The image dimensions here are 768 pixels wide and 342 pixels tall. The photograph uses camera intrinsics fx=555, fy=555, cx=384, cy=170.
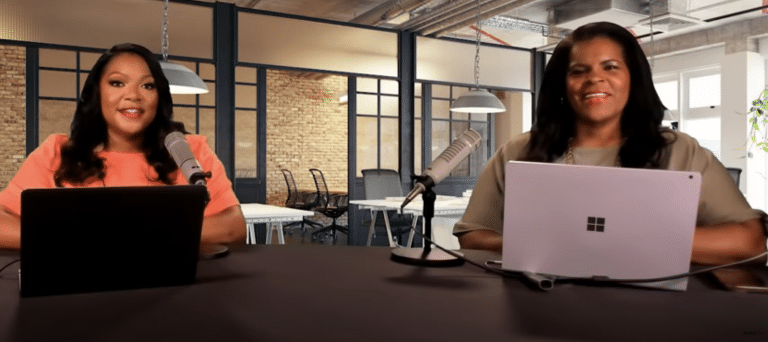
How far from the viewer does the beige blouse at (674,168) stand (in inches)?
60.2

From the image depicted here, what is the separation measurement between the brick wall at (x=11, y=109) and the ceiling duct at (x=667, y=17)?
8.39 metres

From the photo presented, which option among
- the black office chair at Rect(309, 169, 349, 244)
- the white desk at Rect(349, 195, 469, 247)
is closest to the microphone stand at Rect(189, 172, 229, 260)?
the white desk at Rect(349, 195, 469, 247)

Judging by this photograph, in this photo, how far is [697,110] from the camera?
8.94 meters

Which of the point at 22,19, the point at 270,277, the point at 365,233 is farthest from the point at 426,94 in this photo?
the point at 270,277

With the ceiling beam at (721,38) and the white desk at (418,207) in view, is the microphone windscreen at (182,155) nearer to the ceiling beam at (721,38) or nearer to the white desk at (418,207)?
the white desk at (418,207)

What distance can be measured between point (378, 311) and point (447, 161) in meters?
0.48

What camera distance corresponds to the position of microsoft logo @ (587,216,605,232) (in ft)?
3.44

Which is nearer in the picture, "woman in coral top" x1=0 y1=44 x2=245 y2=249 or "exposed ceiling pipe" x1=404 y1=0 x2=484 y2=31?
"woman in coral top" x1=0 y1=44 x2=245 y2=249

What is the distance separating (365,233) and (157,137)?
15.7 feet

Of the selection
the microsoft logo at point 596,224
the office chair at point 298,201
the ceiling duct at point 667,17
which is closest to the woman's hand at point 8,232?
the microsoft logo at point 596,224

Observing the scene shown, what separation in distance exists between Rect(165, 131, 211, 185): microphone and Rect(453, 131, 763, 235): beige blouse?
31.5 inches

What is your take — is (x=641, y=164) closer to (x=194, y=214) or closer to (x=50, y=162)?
(x=194, y=214)

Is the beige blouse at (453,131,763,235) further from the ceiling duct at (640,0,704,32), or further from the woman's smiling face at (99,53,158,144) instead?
the ceiling duct at (640,0,704,32)

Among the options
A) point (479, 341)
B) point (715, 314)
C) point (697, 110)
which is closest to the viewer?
point (479, 341)
